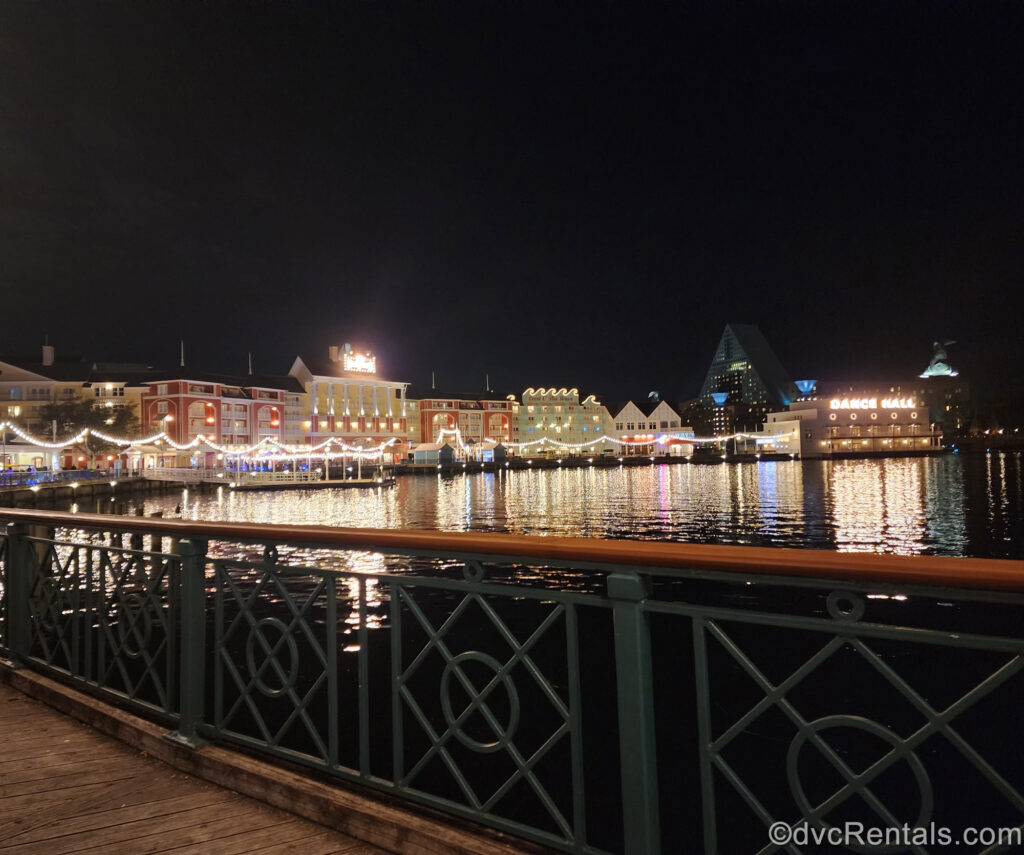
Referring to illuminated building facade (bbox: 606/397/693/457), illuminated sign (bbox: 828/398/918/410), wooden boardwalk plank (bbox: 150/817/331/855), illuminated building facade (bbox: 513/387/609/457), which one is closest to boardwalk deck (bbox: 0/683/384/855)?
wooden boardwalk plank (bbox: 150/817/331/855)

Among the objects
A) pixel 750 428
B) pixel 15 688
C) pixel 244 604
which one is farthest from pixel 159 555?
pixel 750 428

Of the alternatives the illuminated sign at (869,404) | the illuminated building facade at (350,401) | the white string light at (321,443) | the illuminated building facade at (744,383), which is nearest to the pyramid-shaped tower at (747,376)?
the illuminated building facade at (744,383)

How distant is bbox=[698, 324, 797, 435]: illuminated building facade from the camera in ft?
558

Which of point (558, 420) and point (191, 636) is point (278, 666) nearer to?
point (191, 636)

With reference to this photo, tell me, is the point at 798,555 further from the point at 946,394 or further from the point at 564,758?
the point at 946,394

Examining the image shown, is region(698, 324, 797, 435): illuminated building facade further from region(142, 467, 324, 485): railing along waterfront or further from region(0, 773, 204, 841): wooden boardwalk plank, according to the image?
region(0, 773, 204, 841): wooden boardwalk plank

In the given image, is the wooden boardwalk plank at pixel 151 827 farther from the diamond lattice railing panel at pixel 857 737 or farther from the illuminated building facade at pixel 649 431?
the illuminated building facade at pixel 649 431

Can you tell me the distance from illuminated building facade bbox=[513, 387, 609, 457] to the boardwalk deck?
95.6 metres

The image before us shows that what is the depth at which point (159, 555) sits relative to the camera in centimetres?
347

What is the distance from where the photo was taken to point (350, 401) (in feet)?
276

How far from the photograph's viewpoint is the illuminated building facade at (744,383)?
170125 mm

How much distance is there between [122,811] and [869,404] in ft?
427

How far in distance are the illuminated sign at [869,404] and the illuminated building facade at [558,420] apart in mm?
41085

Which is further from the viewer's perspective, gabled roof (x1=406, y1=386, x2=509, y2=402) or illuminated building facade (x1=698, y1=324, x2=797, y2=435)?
illuminated building facade (x1=698, y1=324, x2=797, y2=435)
